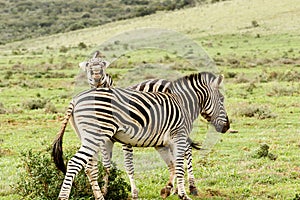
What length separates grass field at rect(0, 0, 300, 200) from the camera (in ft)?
36.2

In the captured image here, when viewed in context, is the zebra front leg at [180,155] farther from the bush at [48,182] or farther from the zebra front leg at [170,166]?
the bush at [48,182]

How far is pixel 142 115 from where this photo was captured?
8.24 m

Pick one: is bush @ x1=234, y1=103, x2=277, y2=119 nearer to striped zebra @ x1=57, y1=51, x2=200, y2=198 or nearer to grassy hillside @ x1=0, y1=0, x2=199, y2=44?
striped zebra @ x1=57, y1=51, x2=200, y2=198

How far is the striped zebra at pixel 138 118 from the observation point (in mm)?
7730

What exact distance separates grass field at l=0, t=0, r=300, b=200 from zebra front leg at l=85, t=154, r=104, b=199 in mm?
1467

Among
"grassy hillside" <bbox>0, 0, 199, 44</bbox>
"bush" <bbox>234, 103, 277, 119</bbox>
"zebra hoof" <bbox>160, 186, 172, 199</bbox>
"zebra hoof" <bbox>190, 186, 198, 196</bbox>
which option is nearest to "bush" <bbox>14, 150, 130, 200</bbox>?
"zebra hoof" <bbox>160, 186, 172, 199</bbox>

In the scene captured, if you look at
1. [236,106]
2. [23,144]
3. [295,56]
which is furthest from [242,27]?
[23,144]

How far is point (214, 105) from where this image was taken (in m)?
9.96

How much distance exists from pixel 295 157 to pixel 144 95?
19.4ft

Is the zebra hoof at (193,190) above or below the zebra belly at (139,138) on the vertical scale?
below

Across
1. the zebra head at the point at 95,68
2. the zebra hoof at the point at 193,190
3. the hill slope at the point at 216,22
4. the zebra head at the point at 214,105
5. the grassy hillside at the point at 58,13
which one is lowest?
the grassy hillside at the point at 58,13

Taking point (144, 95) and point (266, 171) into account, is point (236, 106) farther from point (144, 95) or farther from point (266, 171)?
point (144, 95)

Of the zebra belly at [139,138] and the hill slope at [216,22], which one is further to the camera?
the hill slope at [216,22]

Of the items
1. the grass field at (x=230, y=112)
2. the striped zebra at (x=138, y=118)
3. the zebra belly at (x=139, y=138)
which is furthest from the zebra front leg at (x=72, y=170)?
the grass field at (x=230, y=112)
